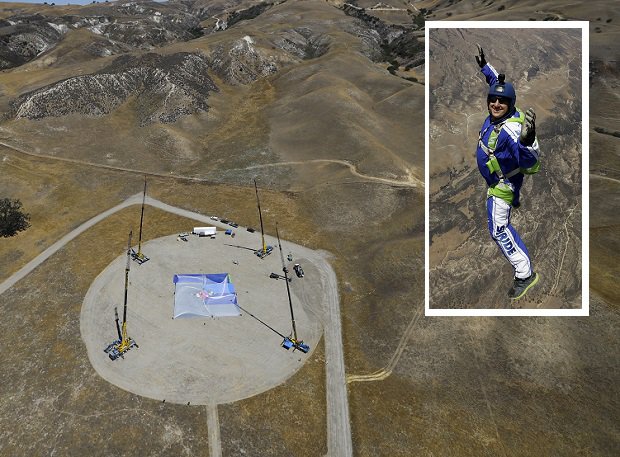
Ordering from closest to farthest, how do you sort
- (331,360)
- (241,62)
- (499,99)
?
(499,99)
(331,360)
(241,62)

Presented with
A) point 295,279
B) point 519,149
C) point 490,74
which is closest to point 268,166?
point 295,279

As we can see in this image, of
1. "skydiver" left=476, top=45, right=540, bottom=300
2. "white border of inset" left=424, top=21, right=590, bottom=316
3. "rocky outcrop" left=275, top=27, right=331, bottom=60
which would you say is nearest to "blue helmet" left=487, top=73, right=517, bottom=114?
"skydiver" left=476, top=45, right=540, bottom=300

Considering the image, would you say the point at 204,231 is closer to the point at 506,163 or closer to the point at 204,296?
the point at 204,296

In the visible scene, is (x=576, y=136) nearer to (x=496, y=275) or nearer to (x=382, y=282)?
(x=496, y=275)

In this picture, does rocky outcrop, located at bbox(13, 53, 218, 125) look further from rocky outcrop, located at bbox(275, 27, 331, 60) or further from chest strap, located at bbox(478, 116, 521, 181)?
chest strap, located at bbox(478, 116, 521, 181)

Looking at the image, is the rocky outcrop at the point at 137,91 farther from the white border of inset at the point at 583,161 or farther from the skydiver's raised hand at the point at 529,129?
the skydiver's raised hand at the point at 529,129
